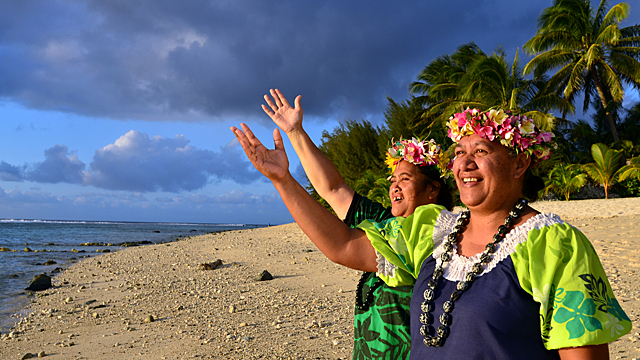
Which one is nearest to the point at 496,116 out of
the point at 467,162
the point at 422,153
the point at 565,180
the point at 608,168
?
the point at 467,162

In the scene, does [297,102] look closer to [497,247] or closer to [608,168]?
[497,247]

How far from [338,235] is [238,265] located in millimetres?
10493

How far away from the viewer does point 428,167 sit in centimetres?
270

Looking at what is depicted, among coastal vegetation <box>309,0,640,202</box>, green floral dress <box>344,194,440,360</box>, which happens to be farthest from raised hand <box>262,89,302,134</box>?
coastal vegetation <box>309,0,640,202</box>

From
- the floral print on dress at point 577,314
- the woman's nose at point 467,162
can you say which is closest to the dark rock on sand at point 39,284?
the woman's nose at point 467,162

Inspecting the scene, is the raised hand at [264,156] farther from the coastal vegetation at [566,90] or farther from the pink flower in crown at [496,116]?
the coastal vegetation at [566,90]

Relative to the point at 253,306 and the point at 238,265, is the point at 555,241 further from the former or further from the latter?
the point at 238,265

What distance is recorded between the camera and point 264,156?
204 centimetres

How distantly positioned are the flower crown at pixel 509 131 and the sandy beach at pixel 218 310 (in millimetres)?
3806

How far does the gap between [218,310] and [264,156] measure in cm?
579

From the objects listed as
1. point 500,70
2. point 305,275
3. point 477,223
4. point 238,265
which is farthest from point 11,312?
point 500,70

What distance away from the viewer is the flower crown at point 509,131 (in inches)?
69.0

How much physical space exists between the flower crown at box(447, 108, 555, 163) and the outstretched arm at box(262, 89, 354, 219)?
1.09 meters

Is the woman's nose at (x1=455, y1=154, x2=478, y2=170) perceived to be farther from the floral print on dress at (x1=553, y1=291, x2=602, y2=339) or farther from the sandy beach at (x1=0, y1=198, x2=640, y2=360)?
the sandy beach at (x1=0, y1=198, x2=640, y2=360)
